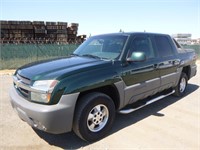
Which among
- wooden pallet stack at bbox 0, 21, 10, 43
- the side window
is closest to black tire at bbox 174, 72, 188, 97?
the side window

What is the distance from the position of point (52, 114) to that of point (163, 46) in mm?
3409

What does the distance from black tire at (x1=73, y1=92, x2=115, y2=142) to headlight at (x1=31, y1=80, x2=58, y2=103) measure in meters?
0.54

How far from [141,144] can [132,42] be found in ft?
6.46

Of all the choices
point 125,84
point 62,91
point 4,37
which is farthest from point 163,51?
point 4,37

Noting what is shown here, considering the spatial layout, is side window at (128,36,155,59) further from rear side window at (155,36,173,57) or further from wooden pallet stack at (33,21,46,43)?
wooden pallet stack at (33,21,46,43)

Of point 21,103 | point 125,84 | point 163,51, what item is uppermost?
point 163,51

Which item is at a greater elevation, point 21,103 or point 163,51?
point 163,51

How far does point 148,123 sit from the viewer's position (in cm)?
448

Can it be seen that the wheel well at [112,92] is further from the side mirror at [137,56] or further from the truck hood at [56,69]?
the side mirror at [137,56]

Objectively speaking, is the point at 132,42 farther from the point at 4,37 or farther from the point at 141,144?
the point at 4,37

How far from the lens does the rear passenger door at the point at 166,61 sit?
5148 mm

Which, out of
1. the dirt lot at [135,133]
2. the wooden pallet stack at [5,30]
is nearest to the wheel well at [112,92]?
the dirt lot at [135,133]

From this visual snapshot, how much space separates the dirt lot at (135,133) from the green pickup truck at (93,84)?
0.97 feet

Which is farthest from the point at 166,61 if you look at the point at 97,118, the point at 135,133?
the point at 97,118
